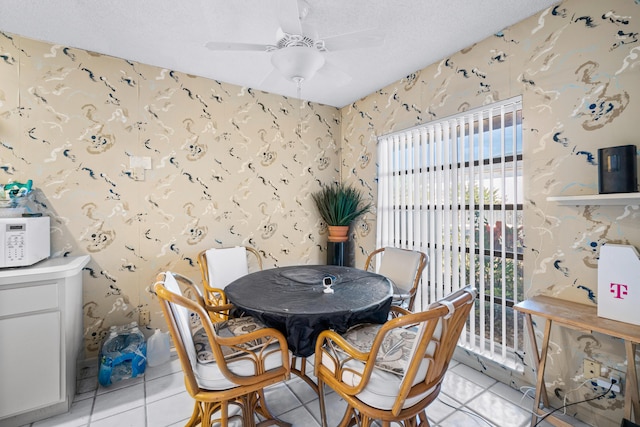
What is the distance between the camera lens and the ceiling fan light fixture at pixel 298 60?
169cm

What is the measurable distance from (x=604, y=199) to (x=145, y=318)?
3683 millimetres

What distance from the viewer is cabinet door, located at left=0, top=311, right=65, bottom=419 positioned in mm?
1731

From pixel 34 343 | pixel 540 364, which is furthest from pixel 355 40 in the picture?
pixel 34 343

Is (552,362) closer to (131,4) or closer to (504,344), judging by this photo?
(504,344)

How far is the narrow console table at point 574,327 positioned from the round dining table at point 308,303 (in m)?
0.96

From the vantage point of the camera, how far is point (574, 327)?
1.59 m

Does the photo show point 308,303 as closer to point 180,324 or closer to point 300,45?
point 180,324

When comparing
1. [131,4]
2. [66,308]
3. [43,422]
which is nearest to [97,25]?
[131,4]

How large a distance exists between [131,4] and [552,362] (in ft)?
12.6

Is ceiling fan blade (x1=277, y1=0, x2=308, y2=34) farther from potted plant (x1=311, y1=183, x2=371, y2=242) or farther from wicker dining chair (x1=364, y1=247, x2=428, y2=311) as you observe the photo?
potted plant (x1=311, y1=183, x2=371, y2=242)

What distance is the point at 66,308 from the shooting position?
6.27ft

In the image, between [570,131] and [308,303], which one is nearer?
[308,303]

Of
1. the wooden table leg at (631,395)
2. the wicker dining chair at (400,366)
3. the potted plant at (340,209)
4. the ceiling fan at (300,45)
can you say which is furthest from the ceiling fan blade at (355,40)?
the wooden table leg at (631,395)

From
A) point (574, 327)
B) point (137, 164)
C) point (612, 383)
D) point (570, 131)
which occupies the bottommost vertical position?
point (612, 383)
